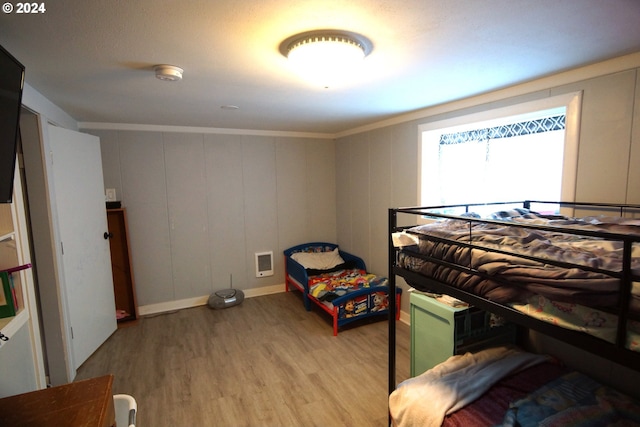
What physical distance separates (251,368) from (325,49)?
2520 mm

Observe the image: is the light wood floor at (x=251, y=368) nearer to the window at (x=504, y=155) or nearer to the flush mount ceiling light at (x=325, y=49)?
the window at (x=504, y=155)

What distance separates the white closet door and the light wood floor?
0.29m

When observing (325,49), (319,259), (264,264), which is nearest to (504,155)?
(325,49)

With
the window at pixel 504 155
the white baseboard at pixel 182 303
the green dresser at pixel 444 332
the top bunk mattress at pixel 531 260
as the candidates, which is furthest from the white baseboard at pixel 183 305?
the top bunk mattress at pixel 531 260

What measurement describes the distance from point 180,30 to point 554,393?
2451mm

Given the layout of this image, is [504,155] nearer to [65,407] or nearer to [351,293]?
[351,293]

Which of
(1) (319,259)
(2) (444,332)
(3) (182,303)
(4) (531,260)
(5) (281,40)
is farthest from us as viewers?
(1) (319,259)

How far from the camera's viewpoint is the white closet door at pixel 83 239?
2.59m

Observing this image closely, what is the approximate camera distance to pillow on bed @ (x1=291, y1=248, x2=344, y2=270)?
4.20 m

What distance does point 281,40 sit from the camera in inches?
57.8

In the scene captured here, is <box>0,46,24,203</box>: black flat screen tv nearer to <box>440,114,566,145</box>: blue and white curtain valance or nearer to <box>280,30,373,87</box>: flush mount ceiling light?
<box>280,30,373,87</box>: flush mount ceiling light

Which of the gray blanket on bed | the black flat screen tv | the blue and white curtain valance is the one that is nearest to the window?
the blue and white curtain valance

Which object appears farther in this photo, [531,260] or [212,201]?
[212,201]

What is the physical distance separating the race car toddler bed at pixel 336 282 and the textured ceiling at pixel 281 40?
6.52 ft
